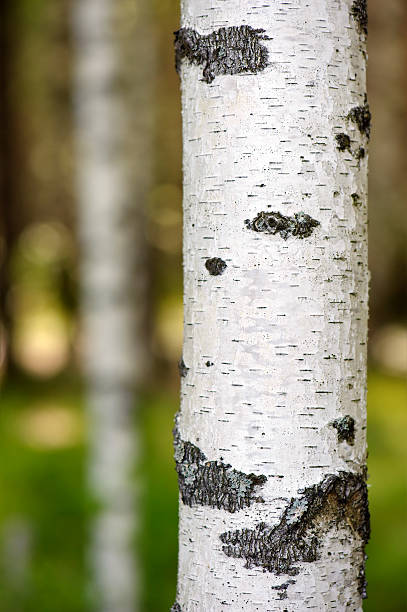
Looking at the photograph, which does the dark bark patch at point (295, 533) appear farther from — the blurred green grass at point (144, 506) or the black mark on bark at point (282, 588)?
the blurred green grass at point (144, 506)

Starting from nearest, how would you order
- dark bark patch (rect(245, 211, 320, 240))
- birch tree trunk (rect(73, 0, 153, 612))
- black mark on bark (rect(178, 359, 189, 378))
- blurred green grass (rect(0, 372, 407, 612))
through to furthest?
dark bark patch (rect(245, 211, 320, 240)) < black mark on bark (rect(178, 359, 189, 378)) < birch tree trunk (rect(73, 0, 153, 612)) < blurred green grass (rect(0, 372, 407, 612))

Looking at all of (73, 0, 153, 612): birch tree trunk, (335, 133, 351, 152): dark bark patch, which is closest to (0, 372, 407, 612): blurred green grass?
(73, 0, 153, 612): birch tree trunk

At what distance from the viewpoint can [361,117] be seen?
128cm

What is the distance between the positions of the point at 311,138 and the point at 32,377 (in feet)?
28.6

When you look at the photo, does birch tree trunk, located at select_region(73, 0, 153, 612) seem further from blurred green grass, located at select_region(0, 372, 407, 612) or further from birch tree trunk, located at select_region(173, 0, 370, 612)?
blurred green grass, located at select_region(0, 372, 407, 612)

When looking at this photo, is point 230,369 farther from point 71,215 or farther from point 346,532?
point 71,215

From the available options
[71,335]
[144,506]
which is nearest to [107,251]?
[144,506]

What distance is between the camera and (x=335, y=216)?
4.04 feet

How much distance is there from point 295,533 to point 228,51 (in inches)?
34.1

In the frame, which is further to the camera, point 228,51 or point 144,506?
point 144,506

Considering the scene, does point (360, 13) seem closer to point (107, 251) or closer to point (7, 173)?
point (107, 251)

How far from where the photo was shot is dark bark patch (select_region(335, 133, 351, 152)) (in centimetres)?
123

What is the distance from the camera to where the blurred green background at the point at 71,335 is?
4.34m

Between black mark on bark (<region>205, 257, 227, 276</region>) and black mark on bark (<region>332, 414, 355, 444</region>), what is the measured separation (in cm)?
34
